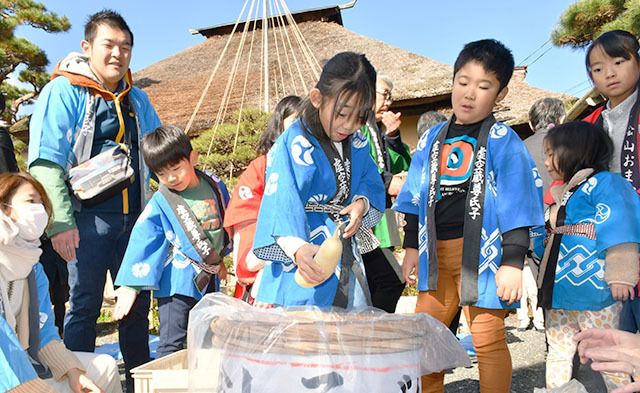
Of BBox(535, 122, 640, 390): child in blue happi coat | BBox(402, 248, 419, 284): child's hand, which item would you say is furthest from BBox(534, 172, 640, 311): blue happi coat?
BBox(402, 248, 419, 284): child's hand

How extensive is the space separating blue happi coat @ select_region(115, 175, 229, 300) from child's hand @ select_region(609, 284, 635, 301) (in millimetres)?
1989

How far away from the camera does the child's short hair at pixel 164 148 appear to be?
255 cm

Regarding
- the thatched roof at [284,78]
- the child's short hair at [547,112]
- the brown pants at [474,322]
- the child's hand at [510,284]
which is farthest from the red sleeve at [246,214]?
the thatched roof at [284,78]

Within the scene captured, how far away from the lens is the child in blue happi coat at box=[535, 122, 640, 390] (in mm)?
2211

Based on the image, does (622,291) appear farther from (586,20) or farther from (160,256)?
(586,20)

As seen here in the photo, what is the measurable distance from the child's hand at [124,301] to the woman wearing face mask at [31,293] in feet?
1.27

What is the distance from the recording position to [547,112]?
3883 millimetres

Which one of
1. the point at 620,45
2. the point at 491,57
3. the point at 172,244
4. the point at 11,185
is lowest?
the point at 172,244

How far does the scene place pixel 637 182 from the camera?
2.53 m

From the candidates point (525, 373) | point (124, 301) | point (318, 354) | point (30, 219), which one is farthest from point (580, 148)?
point (30, 219)

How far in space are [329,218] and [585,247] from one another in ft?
4.58

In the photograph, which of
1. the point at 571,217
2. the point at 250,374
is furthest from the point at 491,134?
the point at 250,374

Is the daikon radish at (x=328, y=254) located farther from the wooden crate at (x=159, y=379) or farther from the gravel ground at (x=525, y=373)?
the gravel ground at (x=525, y=373)

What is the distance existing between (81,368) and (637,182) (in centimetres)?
278
